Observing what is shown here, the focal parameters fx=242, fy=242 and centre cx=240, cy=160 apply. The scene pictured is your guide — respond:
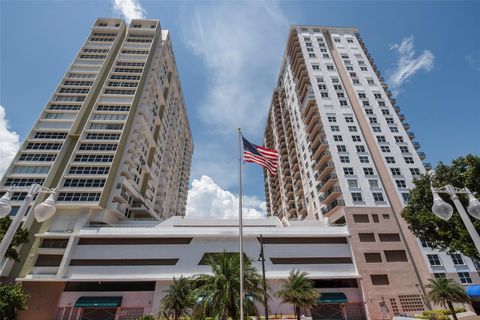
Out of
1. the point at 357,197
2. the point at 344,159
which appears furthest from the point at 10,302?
the point at 344,159

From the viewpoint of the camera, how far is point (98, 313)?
121 feet

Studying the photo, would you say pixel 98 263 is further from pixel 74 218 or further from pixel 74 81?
pixel 74 81

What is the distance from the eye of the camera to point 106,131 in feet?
161

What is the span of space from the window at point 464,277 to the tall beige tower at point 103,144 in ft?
189

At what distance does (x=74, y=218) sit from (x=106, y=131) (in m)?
17.5

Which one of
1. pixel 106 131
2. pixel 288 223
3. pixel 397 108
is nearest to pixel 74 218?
pixel 106 131

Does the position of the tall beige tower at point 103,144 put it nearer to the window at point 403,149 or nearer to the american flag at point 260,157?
the american flag at point 260,157

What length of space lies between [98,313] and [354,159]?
5228 cm

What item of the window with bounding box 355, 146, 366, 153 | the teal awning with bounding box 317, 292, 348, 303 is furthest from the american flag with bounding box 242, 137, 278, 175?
the window with bounding box 355, 146, 366, 153

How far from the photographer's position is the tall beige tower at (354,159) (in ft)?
128

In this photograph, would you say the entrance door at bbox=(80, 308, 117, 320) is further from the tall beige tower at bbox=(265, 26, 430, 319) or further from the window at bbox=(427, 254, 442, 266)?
the window at bbox=(427, 254, 442, 266)

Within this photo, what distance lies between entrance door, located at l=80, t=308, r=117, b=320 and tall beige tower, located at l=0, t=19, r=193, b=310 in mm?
7776

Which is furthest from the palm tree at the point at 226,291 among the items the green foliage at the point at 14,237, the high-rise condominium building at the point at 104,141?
the high-rise condominium building at the point at 104,141

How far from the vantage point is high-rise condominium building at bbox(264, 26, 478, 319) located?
39094 millimetres
